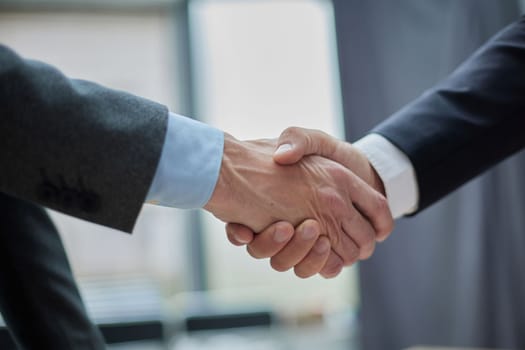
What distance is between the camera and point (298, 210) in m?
1.13

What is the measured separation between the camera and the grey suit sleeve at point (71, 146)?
0.73 meters

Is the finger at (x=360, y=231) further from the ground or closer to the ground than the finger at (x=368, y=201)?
closer to the ground

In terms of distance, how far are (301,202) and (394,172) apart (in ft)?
0.74

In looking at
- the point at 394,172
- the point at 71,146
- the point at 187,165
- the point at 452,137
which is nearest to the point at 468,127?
the point at 452,137

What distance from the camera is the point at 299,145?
1.13 m

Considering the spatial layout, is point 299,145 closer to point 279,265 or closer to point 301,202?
point 301,202

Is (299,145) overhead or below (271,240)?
overhead

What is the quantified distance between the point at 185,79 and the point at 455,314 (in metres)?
1.60

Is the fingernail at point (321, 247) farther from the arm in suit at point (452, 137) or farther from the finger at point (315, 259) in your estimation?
the arm in suit at point (452, 137)

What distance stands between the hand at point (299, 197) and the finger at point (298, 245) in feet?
0.08

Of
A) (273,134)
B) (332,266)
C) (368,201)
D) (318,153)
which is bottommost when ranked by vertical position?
(332,266)

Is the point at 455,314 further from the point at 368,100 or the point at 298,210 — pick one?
the point at 298,210

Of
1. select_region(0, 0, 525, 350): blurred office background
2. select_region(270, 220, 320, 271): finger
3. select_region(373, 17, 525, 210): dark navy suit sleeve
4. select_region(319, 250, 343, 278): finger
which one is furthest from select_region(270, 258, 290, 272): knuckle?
select_region(0, 0, 525, 350): blurred office background

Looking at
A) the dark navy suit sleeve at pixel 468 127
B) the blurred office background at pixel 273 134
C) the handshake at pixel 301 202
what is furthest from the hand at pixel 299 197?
the blurred office background at pixel 273 134
